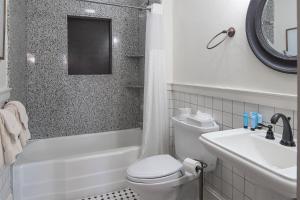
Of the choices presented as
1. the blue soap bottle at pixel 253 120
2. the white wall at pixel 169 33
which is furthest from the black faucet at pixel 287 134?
the white wall at pixel 169 33

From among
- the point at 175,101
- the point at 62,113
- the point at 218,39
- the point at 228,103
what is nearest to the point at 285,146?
the point at 228,103

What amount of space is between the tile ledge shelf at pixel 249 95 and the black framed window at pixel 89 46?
1.31m

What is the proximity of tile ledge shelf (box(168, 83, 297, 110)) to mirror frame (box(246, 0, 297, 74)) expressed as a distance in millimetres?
161

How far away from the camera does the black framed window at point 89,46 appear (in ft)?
9.24

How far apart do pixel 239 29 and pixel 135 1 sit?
190 cm

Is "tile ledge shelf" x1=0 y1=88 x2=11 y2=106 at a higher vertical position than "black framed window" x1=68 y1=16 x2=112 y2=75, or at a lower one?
lower

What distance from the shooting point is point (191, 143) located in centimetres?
182

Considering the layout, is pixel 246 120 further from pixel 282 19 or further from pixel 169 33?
pixel 169 33

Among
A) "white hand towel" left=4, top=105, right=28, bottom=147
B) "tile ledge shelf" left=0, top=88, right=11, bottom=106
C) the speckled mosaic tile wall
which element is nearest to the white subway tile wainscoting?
the speckled mosaic tile wall

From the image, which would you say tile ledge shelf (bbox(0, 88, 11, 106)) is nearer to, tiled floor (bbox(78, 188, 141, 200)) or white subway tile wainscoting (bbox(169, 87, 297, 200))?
tiled floor (bbox(78, 188, 141, 200))

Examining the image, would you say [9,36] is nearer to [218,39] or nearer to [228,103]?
[218,39]

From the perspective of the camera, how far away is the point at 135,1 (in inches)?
121

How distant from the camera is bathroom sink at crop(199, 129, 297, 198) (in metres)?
0.82

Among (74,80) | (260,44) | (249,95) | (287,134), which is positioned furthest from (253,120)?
(74,80)
